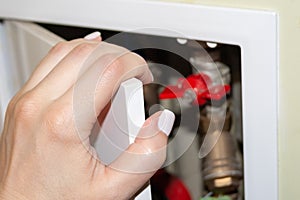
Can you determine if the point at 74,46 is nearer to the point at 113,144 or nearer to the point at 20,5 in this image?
the point at 113,144

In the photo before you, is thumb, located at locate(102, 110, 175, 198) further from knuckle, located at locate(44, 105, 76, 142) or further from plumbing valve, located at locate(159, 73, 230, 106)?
plumbing valve, located at locate(159, 73, 230, 106)

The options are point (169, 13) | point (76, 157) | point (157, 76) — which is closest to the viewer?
point (76, 157)

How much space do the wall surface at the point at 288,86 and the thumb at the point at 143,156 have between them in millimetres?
131

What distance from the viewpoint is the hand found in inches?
22.3

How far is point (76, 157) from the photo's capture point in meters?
0.57

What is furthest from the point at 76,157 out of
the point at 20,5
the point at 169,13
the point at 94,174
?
the point at 20,5

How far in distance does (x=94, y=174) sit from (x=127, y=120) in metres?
0.06

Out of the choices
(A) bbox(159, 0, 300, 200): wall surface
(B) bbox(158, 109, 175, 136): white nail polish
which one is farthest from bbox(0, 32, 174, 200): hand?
(A) bbox(159, 0, 300, 200): wall surface

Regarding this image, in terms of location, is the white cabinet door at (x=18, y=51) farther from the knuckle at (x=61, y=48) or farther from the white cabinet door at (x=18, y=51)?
the knuckle at (x=61, y=48)

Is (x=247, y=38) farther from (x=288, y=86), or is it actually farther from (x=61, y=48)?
(x=61, y=48)

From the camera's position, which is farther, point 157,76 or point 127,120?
point 157,76

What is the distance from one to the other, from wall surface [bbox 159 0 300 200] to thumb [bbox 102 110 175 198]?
131 millimetres

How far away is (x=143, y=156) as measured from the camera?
0.57 meters

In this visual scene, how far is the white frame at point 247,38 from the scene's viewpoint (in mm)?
638
